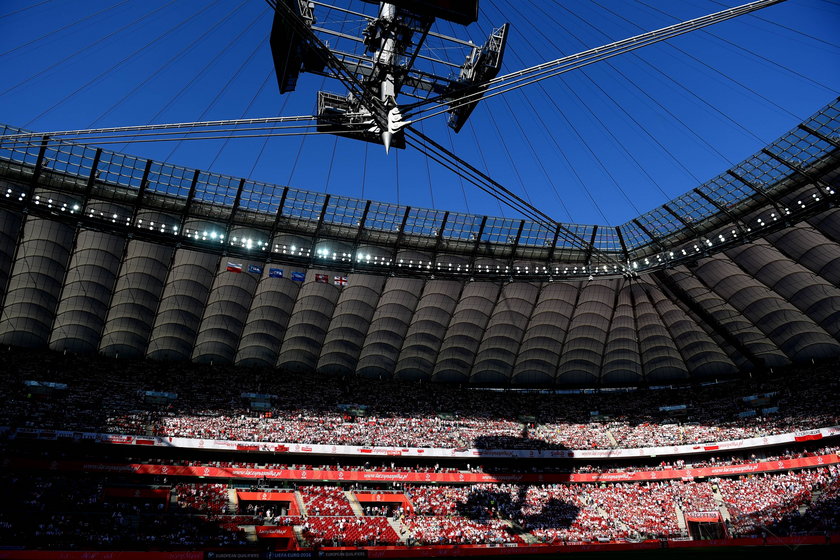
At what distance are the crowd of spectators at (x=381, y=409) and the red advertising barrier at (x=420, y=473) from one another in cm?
286

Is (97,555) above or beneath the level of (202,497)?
beneath

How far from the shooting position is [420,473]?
5506 cm

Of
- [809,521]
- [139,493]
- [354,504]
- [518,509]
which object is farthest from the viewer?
[518,509]

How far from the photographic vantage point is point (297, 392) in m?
61.8

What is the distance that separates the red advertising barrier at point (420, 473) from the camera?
146 feet

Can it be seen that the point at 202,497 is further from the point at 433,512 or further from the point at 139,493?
the point at 433,512

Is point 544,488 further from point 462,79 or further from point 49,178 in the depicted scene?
point 49,178

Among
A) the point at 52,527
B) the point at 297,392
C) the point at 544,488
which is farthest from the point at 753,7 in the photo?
the point at 297,392

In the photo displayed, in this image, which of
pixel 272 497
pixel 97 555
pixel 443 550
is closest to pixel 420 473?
pixel 443 550

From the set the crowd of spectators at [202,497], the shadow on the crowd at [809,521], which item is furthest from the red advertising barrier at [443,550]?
the crowd of spectators at [202,497]

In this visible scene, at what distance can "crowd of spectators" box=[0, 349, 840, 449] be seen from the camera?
165 ft

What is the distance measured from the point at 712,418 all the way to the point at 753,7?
55102 mm

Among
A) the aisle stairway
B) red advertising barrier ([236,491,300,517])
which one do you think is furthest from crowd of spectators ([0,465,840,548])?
red advertising barrier ([236,491,300,517])

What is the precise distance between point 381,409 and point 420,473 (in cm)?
995
